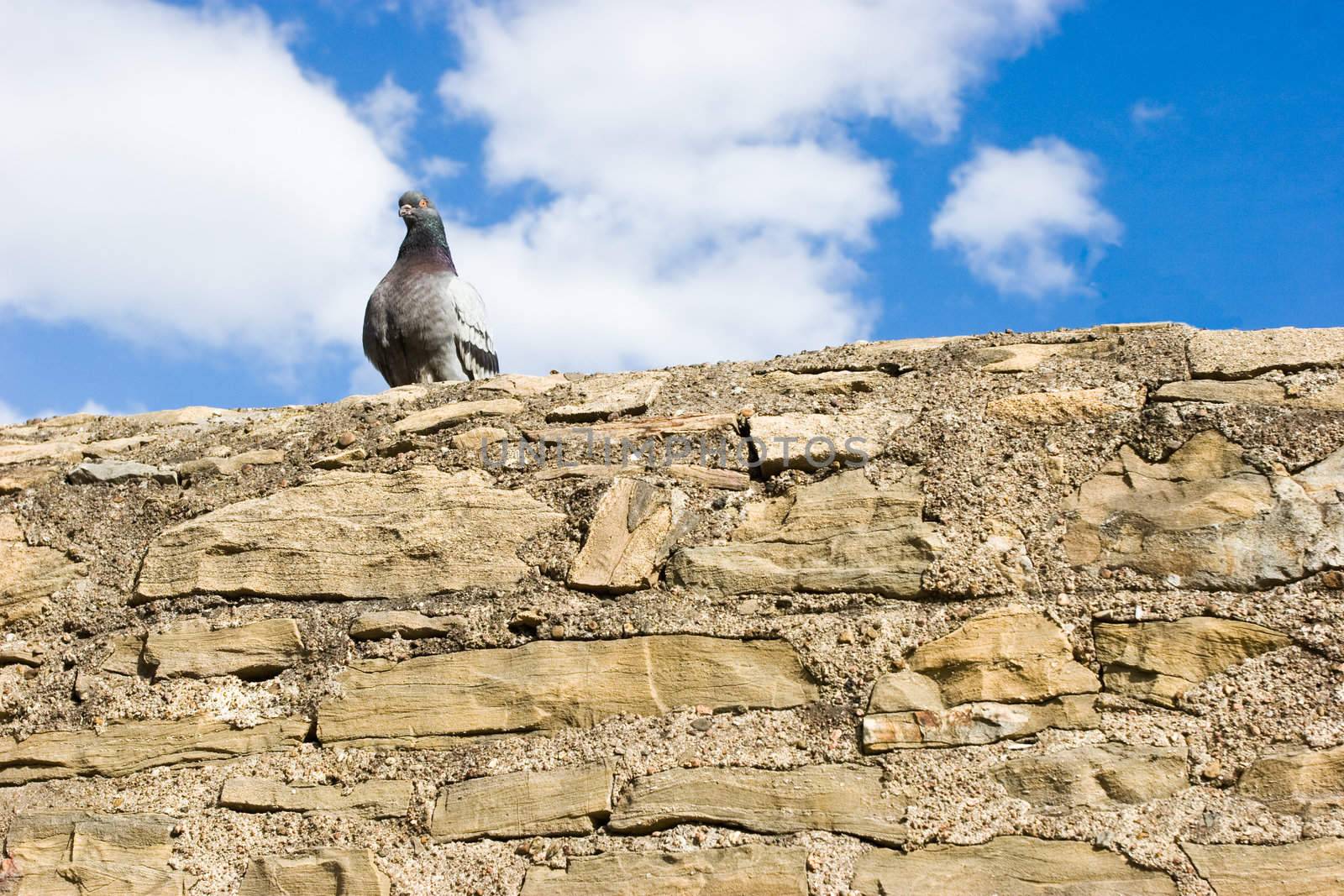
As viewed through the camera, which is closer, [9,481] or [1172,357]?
[1172,357]

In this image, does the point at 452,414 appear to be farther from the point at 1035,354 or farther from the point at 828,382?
the point at 1035,354

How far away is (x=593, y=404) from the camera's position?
11.2 feet

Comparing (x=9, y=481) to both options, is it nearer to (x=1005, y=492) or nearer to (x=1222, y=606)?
(x=1005, y=492)

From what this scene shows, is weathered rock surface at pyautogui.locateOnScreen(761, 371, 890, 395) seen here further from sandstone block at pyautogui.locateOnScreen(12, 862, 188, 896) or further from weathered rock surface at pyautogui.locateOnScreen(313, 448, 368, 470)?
sandstone block at pyautogui.locateOnScreen(12, 862, 188, 896)

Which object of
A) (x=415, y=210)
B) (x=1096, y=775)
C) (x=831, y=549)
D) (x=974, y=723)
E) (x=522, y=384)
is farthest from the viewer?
(x=415, y=210)

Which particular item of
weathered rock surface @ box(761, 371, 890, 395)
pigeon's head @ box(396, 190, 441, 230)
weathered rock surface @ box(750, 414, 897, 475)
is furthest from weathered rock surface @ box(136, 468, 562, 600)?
pigeon's head @ box(396, 190, 441, 230)

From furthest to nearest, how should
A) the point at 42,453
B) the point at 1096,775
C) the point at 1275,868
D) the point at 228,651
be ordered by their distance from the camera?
the point at 42,453 → the point at 228,651 → the point at 1096,775 → the point at 1275,868

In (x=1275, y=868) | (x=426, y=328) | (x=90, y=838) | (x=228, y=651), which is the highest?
(x=426, y=328)

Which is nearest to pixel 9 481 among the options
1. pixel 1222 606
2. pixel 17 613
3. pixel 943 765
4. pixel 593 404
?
pixel 17 613

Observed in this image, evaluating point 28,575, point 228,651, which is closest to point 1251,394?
point 228,651

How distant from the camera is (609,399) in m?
3.44

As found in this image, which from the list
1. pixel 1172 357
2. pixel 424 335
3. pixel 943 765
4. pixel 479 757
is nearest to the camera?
pixel 943 765

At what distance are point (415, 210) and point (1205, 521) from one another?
17.9 ft

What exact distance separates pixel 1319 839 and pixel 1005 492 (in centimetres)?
96
